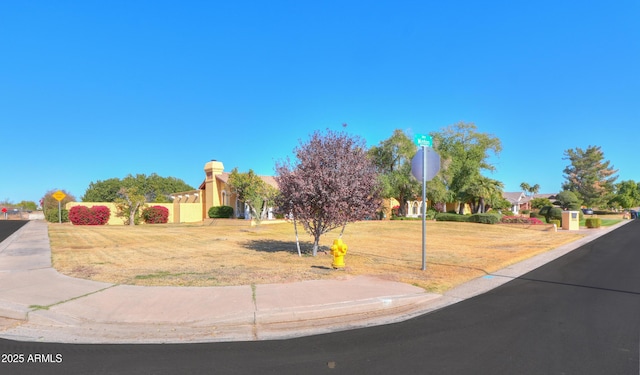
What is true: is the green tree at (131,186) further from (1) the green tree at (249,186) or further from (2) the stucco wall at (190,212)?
(1) the green tree at (249,186)

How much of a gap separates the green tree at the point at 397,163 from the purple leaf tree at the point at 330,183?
951 inches

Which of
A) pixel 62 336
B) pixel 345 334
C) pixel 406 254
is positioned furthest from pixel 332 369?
pixel 406 254

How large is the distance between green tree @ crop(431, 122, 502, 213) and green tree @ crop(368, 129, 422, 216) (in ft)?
12.7

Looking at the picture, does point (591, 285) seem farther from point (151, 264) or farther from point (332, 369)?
point (151, 264)

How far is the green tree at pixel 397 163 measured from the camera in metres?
35.6

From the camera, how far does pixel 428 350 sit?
179 inches

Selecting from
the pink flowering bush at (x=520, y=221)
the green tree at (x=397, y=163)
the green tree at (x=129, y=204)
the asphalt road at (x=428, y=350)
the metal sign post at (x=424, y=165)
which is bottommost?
the asphalt road at (x=428, y=350)

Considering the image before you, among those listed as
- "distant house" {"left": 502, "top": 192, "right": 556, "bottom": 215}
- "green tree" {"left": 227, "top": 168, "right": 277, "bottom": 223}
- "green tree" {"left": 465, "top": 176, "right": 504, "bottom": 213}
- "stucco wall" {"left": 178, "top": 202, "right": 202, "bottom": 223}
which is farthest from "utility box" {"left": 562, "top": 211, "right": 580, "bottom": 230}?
"distant house" {"left": 502, "top": 192, "right": 556, "bottom": 215}

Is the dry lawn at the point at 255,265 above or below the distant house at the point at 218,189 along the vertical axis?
below

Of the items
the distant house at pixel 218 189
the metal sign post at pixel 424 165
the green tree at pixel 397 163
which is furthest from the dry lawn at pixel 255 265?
the distant house at pixel 218 189

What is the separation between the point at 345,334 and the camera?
512cm

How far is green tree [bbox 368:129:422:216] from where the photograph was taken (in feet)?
117

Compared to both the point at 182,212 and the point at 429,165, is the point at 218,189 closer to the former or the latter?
the point at 182,212

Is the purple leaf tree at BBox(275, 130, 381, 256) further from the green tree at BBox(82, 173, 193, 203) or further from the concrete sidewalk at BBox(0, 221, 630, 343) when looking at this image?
the green tree at BBox(82, 173, 193, 203)
